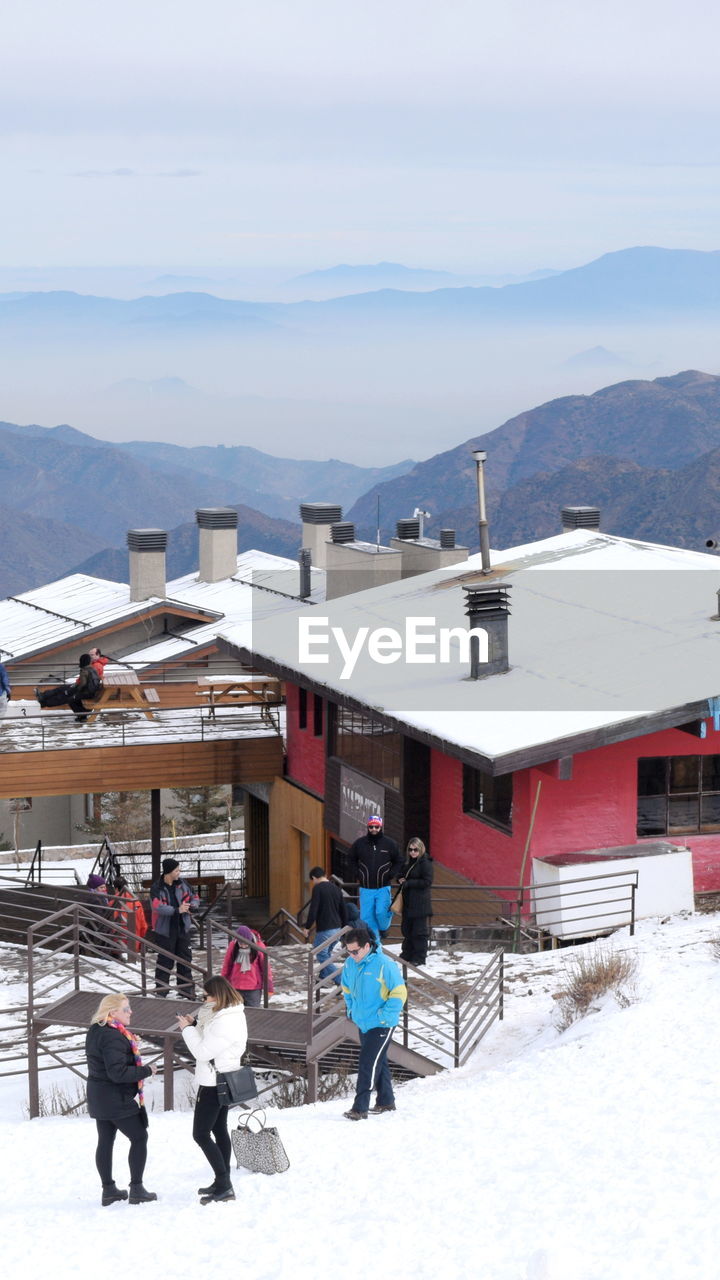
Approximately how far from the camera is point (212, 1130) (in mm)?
10266

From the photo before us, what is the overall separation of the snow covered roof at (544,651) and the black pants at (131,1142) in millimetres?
7399

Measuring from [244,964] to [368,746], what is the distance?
880cm

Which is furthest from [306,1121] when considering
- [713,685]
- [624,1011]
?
[713,685]

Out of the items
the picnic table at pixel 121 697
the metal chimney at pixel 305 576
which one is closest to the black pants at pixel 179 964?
the picnic table at pixel 121 697

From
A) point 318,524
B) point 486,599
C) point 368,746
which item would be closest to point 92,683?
point 368,746

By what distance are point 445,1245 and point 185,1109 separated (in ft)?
16.6

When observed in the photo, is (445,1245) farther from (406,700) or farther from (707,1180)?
(406,700)

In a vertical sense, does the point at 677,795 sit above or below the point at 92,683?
below

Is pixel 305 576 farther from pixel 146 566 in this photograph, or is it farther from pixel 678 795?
pixel 678 795

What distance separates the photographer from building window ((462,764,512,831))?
19.2m

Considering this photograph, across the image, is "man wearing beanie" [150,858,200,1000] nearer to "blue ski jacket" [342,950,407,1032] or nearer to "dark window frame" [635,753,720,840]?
"blue ski jacket" [342,950,407,1032]

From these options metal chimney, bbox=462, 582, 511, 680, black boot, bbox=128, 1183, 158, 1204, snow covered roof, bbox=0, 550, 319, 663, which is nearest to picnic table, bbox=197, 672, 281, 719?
metal chimney, bbox=462, 582, 511, 680

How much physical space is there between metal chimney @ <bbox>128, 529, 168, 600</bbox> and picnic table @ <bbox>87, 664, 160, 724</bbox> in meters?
14.4

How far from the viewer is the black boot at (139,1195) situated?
1053cm
